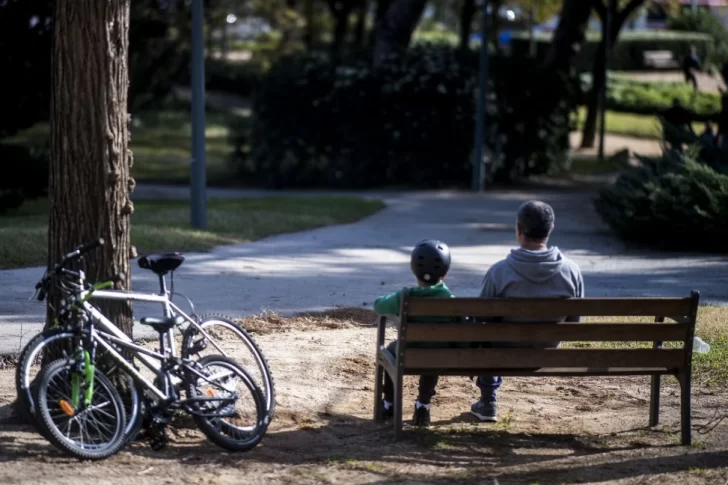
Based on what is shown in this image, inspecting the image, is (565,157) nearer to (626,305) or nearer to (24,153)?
(24,153)

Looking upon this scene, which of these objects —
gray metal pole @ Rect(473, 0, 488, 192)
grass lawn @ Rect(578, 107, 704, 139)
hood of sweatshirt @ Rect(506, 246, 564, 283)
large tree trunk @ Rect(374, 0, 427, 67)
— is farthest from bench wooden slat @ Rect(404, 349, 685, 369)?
grass lawn @ Rect(578, 107, 704, 139)

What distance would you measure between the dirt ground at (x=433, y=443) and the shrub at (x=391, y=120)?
52.5 feet

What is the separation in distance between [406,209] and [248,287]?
8907 mm

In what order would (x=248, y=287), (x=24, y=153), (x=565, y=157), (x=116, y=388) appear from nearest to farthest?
(x=116, y=388) → (x=248, y=287) → (x=24, y=153) → (x=565, y=157)

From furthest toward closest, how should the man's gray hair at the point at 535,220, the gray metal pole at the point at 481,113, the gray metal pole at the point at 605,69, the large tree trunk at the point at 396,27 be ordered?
the gray metal pole at the point at 605,69 → the large tree trunk at the point at 396,27 → the gray metal pole at the point at 481,113 → the man's gray hair at the point at 535,220

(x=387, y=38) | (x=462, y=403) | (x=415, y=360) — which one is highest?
(x=387, y=38)

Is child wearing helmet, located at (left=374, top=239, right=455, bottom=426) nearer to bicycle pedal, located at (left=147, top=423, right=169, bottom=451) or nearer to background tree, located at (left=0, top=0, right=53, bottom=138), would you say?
bicycle pedal, located at (left=147, top=423, right=169, bottom=451)

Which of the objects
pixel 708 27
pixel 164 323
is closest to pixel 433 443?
pixel 164 323

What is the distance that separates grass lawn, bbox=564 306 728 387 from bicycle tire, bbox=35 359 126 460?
3765 millimetres

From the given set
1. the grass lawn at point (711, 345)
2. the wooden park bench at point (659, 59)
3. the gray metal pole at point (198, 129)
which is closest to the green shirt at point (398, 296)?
the grass lawn at point (711, 345)

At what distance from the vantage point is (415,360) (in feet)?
18.2

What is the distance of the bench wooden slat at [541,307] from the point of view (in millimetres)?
5426

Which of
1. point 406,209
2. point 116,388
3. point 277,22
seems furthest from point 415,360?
point 277,22

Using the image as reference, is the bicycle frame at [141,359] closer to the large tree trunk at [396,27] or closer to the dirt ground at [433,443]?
the dirt ground at [433,443]
